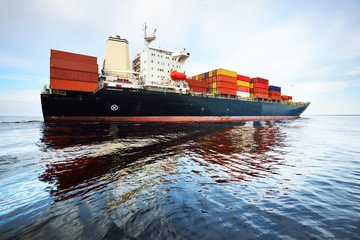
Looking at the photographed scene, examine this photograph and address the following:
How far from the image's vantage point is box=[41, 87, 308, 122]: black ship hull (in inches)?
760

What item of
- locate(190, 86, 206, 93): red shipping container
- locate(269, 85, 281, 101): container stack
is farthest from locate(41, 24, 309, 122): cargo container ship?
locate(269, 85, 281, 101): container stack

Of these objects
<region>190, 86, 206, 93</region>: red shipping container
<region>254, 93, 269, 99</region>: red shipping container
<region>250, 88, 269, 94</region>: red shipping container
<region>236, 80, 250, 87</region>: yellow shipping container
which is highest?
<region>236, 80, 250, 87</region>: yellow shipping container

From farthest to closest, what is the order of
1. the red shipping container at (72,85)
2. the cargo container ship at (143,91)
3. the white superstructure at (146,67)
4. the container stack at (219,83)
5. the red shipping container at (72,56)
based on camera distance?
the container stack at (219,83) < the white superstructure at (146,67) < the cargo container ship at (143,91) < the red shipping container at (72,56) < the red shipping container at (72,85)

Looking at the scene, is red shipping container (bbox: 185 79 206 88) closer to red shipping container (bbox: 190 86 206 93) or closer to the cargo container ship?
the cargo container ship

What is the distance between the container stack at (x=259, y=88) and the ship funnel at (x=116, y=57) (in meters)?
31.9

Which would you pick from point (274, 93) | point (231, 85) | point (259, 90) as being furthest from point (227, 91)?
point (274, 93)

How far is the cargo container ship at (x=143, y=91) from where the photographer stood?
62.8ft

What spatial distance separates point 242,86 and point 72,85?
35.1m

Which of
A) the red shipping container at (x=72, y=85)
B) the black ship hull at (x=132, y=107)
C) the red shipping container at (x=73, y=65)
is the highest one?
the red shipping container at (x=73, y=65)

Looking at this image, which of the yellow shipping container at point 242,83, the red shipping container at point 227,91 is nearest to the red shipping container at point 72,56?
the red shipping container at point 227,91

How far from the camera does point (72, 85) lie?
61.9 feet

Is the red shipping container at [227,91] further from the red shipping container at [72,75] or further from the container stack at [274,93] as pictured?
the red shipping container at [72,75]

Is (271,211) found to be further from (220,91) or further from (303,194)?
(220,91)

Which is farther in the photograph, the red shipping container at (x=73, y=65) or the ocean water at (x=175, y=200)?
the red shipping container at (x=73, y=65)
